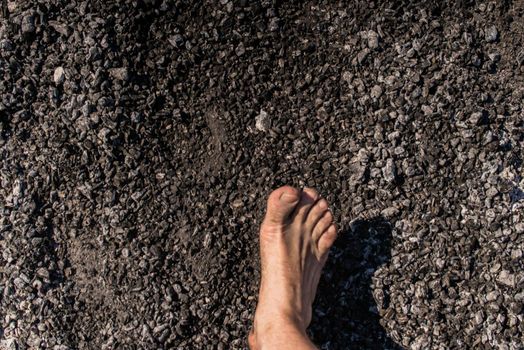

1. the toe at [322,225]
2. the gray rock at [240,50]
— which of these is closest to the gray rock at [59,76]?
the gray rock at [240,50]

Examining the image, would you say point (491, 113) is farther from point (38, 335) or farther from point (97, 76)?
point (38, 335)

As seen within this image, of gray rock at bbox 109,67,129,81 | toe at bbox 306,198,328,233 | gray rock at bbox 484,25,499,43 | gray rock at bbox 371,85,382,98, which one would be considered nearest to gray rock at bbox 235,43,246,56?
gray rock at bbox 109,67,129,81

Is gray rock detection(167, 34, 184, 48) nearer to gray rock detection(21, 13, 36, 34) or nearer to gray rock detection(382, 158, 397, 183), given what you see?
gray rock detection(21, 13, 36, 34)

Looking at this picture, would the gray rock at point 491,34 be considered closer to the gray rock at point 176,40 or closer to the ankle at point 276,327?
the gray rock at point 176,40

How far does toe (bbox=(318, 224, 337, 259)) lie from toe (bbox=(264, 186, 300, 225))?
0.56 feet

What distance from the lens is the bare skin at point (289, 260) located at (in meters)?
2.67

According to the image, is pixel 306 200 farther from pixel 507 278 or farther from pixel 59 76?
pixel 59 76

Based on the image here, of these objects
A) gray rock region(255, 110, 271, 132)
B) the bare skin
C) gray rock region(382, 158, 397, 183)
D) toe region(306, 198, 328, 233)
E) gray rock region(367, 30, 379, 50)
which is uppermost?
gray rock region(367, 30, 379, 50)

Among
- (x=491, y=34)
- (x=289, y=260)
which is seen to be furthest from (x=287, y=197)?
(x=491, y=34)

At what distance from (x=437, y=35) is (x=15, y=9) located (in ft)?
5.67

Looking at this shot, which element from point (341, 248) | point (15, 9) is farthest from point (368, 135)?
point (15, 9)

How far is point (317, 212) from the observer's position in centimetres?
276

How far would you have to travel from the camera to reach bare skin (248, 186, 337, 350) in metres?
2.67

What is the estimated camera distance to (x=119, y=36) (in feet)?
9.05
